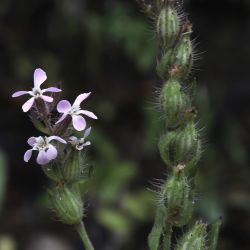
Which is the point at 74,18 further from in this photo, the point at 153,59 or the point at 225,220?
the point at 225,220

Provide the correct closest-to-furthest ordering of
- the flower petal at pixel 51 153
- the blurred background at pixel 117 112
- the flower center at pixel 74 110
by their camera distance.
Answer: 1. the flower petal at pixel 51 153
2. the flower center at pixel 74 110
3. the blurred background at pixel 117 112

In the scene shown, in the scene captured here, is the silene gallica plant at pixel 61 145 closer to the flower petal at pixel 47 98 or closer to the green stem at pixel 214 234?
the flower petal at pixel 47 98

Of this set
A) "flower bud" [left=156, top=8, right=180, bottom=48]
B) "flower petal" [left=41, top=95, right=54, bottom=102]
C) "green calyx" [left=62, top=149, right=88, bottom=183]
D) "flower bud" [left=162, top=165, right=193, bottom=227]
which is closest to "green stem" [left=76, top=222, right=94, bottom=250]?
"green calyx" [left=62, top=149, right=88, bottom=183]

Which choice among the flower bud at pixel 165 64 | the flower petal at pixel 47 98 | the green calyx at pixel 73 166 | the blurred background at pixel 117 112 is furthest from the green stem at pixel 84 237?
the blurred background at pixel 117 112

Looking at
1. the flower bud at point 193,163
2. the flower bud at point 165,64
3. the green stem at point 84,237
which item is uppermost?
the flower bud at point 165,64

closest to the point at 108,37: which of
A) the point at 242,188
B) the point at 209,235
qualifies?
the point at 242,188
